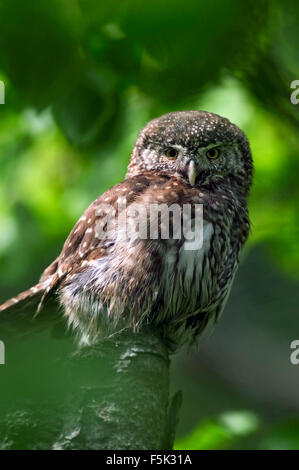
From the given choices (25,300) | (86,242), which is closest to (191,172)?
(86,242)

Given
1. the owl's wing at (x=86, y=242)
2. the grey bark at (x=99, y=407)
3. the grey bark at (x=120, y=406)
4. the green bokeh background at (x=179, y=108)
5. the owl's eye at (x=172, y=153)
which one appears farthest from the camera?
the owl's eye at (x=172, y=153)

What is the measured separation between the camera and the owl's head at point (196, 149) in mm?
3920

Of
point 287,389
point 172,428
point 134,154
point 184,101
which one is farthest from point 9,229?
point 184,101

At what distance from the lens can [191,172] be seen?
378 centimetres

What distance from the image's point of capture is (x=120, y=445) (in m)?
1.92

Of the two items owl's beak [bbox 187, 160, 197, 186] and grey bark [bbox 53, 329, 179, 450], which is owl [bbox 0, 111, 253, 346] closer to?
owl's beak [bbox 187, 160, 197, 186]

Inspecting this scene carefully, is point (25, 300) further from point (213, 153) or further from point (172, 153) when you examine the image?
point (213, 153)

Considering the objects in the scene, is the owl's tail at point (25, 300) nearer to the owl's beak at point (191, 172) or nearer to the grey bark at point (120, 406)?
the owl's beak at point (191, 172)

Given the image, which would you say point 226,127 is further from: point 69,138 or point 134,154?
point 69,138

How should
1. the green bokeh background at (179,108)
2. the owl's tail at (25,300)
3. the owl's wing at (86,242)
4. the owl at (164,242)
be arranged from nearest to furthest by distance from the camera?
the green bokeh background at (179,108) → the owl at (164,242) → the owl's wing at (86,242) → the owl's tail at (25,300)

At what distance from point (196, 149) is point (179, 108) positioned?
2193mm

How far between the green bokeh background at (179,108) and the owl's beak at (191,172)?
1.22 ft

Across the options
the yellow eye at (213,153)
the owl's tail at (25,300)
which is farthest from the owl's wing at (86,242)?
the yellow eye at (213,153)

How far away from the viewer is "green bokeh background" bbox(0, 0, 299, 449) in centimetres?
104
